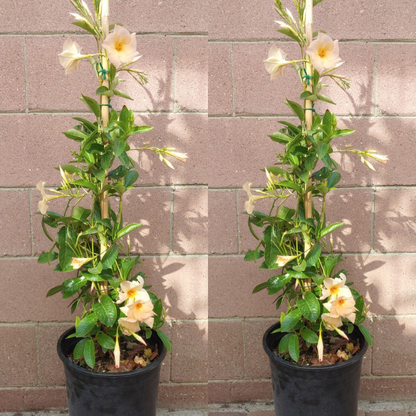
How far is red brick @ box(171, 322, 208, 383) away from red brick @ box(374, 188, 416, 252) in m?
0.82

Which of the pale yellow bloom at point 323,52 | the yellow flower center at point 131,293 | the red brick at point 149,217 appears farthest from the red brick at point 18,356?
the pale yellow bloom at point 323,52

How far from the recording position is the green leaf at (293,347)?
1.54 metres

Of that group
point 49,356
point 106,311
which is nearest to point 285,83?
point 106,311

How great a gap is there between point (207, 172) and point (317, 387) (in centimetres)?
90

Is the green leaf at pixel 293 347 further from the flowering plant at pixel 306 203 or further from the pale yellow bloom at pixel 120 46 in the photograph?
the pale yellow bloom at pixel 120 46

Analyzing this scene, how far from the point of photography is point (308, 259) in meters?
1.52

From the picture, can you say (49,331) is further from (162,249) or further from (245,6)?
(245,6)

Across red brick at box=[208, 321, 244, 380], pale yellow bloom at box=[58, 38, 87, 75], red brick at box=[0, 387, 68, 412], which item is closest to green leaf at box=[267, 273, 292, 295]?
red brick at box=[208, 321, 244, 380]

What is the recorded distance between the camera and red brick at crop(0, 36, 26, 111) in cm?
179

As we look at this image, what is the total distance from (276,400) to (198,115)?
1.13 meters

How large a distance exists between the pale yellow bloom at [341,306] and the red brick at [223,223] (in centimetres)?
57

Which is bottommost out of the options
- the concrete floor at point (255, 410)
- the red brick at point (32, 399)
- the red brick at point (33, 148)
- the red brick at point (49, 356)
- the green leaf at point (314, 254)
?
the concrete floor at point (255, 410)

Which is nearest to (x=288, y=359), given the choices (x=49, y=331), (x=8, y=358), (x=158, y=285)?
(x=158, y=285)

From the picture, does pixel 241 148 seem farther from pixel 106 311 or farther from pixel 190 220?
pixel 106 311
